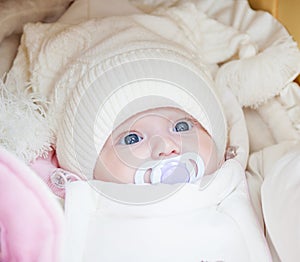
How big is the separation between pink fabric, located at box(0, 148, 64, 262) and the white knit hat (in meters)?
0.21

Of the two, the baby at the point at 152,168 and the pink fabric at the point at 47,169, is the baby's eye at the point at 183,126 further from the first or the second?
the pink fabric at the point at 47,169

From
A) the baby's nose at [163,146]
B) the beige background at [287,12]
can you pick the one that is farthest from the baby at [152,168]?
the beige background at [287,12]

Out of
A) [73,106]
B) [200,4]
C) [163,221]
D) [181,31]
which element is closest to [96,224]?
[163,221]

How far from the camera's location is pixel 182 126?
1043mm

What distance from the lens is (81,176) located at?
3.37 ft

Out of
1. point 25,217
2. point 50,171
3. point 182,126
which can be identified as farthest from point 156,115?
point 25,217

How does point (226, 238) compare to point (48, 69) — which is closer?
point (226, 238)

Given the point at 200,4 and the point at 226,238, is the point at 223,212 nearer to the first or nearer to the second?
the point at 226,238

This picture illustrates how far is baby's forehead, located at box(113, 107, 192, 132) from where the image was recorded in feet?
3.36

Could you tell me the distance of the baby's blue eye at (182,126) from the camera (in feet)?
3.40

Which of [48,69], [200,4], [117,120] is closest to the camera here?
[117,120]

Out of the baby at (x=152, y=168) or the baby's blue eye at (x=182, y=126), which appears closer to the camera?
the baby at (x=152, y=168)

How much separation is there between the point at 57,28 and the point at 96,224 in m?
0.46

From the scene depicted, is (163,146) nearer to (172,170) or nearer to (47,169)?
(172,170)
